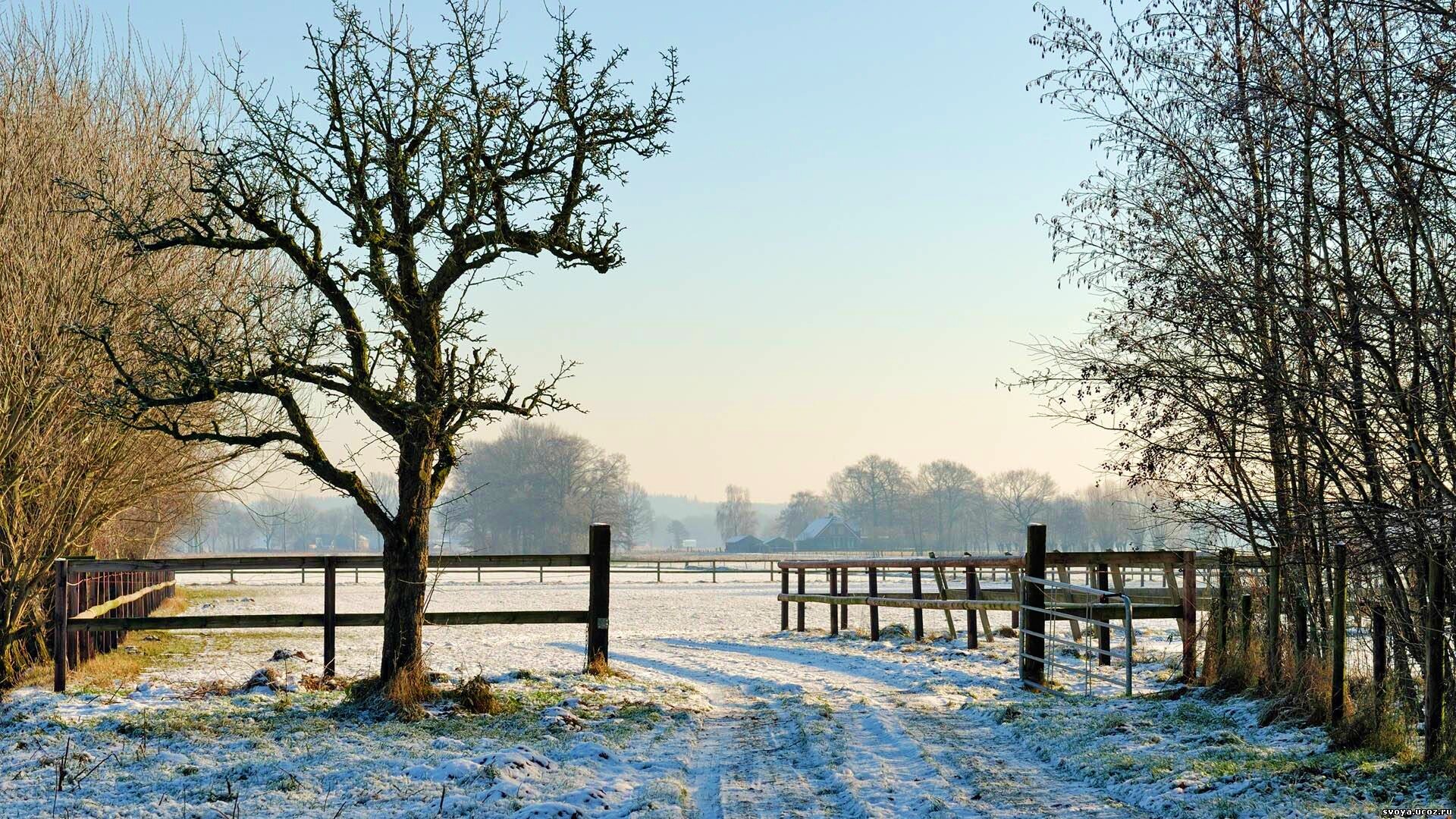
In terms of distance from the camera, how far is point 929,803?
6820mm

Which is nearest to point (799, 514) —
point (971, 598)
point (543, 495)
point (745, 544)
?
point (745, 544)

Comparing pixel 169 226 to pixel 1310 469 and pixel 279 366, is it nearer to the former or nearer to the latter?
pixel 279 366

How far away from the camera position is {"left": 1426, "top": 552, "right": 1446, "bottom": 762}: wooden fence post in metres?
7.00

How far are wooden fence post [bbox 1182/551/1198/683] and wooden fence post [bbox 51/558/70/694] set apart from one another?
1160 cm

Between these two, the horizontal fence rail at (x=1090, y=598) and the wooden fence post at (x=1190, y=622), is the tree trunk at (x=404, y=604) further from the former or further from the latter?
the wooden fence post at (x=1190, y=622)

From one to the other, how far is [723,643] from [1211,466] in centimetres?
1235

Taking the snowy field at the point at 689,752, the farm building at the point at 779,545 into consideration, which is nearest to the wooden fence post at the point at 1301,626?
the snowy field at the point at 689,752

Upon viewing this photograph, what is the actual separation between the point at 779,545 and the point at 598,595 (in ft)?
458

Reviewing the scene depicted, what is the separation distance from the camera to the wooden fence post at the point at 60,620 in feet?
37.7

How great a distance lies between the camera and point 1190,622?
1196 centimetres

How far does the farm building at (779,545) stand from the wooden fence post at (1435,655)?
455 ft

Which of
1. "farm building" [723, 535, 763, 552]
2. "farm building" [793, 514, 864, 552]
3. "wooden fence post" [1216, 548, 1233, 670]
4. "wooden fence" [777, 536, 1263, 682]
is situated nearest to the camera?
"wooden fence post" [1216, 548, 1233, 670]

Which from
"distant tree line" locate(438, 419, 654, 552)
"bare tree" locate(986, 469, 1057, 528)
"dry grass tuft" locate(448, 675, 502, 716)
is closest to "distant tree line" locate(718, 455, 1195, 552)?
"bare tree" locate(986, 469, 1057, 528)

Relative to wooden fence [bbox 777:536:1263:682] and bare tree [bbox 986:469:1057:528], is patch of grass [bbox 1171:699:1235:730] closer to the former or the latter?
wooden fence [bbox 777:536:1263:682]
